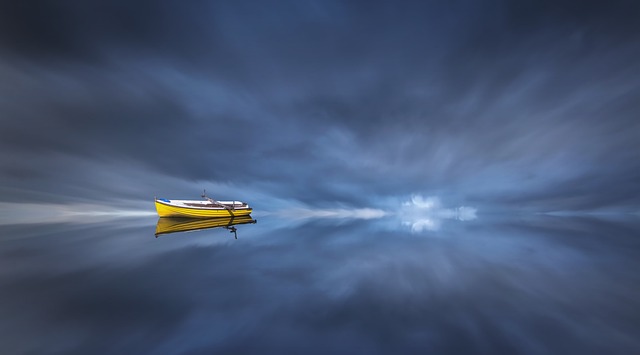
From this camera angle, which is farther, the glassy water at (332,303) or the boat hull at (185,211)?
the boat hull at (185,211)

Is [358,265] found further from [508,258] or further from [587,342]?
[508,258]

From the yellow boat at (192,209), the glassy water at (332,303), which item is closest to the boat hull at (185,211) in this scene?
the yellow boat at (192,209)

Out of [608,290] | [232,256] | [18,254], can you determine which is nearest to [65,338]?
[232,256]

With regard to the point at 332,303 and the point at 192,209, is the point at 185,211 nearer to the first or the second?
the point at 192,209

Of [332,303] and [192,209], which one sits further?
[192,209]

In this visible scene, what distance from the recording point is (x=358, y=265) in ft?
87.6

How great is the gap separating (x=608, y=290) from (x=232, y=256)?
Answer: 40.0 metres

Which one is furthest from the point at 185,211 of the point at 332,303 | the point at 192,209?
the point at 332,303

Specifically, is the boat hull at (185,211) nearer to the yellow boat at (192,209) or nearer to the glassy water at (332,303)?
the yellow boat at (192,209)

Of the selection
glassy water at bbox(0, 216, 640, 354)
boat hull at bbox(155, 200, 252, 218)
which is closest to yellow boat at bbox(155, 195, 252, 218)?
boat hull at bbox(155, 200, 252, 218)

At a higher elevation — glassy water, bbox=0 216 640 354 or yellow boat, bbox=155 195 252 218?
yellow boat, bbox=155 195 252 218

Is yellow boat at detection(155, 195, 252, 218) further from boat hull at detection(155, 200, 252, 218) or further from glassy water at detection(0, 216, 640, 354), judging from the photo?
glassy water at detection(0, 216, 640, 354)

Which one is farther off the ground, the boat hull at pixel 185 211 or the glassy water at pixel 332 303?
the boat hull at pixel 185 211

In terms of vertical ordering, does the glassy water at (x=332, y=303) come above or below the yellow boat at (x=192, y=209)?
below
